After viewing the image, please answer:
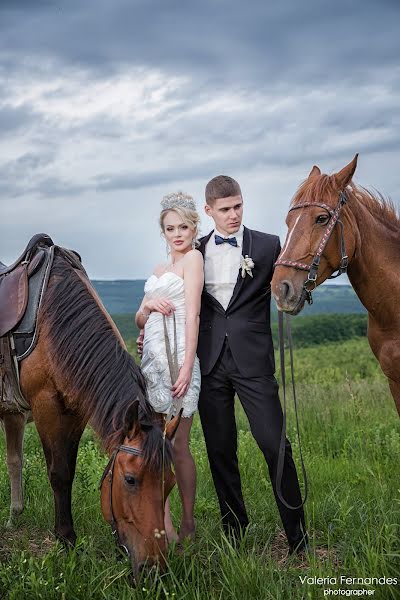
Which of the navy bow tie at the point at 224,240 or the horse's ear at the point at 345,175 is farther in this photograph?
the navy bow tie at the point at 224,240

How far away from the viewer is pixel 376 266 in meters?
4.04

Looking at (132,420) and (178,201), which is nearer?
(132,420)

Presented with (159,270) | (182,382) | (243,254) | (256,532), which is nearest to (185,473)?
(182,382)

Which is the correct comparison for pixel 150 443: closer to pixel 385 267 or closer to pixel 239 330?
pixel 239 330

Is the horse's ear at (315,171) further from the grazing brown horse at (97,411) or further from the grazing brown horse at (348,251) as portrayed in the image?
the grazing brown horse at (97,411)

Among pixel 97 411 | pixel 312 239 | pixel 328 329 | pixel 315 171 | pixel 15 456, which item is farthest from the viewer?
pixel 328 329

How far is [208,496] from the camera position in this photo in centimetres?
532

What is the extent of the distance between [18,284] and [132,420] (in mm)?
1448

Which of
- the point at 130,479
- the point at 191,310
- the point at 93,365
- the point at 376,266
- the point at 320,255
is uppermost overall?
the point at 320,255

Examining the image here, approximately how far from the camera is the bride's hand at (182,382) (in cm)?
390

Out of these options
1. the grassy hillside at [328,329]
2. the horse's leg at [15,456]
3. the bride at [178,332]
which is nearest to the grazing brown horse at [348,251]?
the bride at [178,332]

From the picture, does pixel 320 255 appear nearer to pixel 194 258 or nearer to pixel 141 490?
pixel 194 258

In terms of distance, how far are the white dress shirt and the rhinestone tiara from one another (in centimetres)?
27

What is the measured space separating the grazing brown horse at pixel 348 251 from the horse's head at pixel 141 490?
3.47 ft
